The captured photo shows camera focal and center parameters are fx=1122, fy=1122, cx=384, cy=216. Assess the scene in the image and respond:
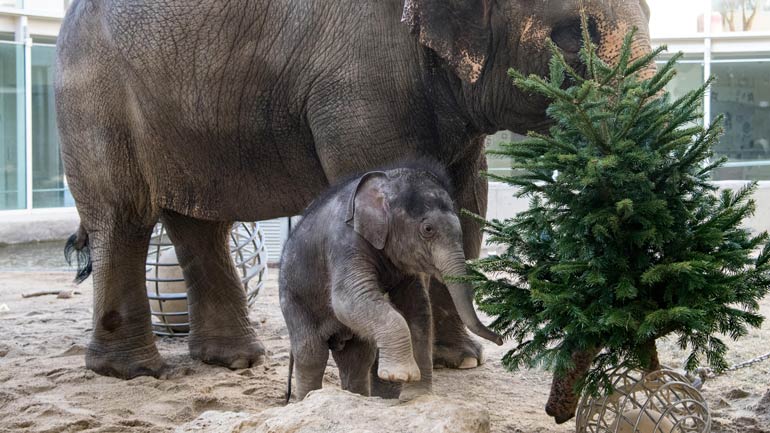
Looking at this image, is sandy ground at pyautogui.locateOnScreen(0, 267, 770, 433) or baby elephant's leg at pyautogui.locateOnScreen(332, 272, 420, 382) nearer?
baby elephant's leg at pyautogui.locateOnScreen(332, 272, 420, 382)

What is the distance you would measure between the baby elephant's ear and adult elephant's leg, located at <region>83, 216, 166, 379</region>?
251 centimetres

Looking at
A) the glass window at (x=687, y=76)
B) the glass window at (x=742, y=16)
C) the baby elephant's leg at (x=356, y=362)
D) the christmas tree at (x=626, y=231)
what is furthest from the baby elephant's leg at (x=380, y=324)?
the glass window at (x=742, y=16)

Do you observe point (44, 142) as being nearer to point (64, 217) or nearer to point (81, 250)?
point (64, 217)

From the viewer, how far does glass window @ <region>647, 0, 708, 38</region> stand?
18.5 meters

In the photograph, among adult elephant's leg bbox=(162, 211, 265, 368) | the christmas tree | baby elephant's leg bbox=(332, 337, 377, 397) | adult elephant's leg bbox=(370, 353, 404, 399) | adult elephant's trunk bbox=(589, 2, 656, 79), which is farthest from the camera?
adult elephant's leg bbox=(162, 211, 265, 368)

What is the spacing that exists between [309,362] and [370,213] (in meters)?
0.78

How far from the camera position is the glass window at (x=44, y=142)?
55.7 feet

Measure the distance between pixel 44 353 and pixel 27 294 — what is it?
125 inches

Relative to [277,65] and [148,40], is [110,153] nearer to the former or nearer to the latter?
[148,40]

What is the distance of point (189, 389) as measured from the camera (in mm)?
6262

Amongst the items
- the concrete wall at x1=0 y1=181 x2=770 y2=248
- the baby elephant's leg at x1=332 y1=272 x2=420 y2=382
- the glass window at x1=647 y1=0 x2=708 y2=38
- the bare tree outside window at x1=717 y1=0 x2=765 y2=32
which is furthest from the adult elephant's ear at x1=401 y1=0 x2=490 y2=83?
the bare tree outside window at x1=717 y1=0 x2=765 y2=32

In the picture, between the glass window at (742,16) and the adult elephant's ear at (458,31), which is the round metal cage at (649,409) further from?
the glass window at (742,16)

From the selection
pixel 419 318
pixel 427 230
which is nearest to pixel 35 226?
pixel 419 318

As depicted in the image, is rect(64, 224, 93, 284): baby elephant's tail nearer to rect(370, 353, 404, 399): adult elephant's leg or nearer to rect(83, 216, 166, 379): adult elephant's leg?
rect(83, 216, 166, 379): adult elephant's leg
